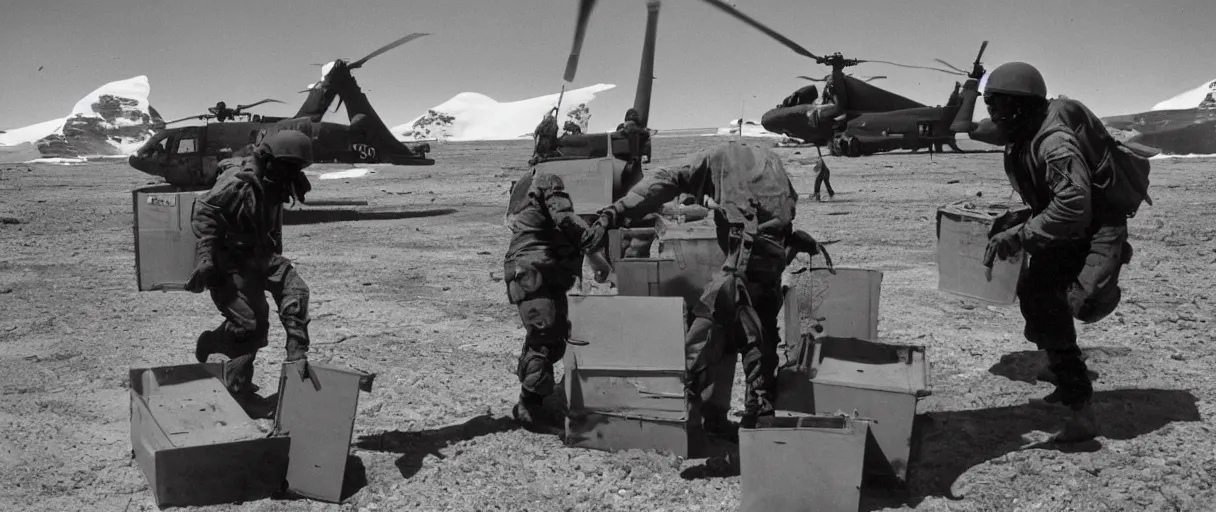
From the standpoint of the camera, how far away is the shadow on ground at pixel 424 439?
17.5 ft

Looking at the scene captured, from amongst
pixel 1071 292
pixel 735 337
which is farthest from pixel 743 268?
pixel 1071 292

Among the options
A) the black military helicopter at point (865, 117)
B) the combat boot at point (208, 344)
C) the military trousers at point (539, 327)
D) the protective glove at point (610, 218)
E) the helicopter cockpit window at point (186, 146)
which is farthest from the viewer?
the black military helicopter at point (865, 117)

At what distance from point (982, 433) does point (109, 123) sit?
51.3 meters

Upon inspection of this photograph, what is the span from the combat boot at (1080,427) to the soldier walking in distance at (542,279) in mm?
2731

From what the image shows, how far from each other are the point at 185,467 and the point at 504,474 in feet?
5.11

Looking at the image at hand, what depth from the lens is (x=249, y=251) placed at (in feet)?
18.2

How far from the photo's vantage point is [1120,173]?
5031 mm

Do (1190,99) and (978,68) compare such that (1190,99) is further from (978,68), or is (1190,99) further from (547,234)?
(547,234)

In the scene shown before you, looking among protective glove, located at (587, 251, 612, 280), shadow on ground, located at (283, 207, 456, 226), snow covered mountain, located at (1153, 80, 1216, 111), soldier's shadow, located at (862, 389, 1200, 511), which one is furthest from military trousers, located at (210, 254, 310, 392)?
snow covered mountain, located at (1153, 80, 1216, 111)

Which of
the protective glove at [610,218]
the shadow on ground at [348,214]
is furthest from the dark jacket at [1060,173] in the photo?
the shadow on ground at [348,214]

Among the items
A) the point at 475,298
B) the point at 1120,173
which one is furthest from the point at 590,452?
the point at 475,298

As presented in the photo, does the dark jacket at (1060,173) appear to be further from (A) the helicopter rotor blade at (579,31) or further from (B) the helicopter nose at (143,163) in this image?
(B) the helicopter nose at (143,163)

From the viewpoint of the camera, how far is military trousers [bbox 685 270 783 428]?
501 centimetres

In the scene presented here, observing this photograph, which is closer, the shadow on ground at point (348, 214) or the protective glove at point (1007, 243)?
A: the protective glove at point (1007, 243)
